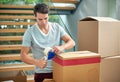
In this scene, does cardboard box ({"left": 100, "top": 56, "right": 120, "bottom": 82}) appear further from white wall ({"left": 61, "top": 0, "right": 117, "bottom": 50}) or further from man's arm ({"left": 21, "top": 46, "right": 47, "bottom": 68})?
white wall ({"left": 61, "top": 0, "right": 117, "bottom": 50})

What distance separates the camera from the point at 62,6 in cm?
414

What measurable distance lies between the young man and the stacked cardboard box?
24 centimetres

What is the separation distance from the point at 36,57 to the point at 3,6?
2.74 meters

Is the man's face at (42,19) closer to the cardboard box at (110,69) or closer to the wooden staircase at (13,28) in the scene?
the cardboard box at (110,69)

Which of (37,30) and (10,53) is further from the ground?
(37,30)

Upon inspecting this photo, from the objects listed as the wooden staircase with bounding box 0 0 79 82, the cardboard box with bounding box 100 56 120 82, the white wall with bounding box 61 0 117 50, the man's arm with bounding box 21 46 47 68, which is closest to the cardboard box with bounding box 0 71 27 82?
the man's arm with bounding box 21 46 47 68

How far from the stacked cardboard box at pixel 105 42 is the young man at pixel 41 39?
0.24 metres

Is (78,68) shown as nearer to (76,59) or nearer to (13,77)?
(76,59)

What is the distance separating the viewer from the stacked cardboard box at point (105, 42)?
173 cm

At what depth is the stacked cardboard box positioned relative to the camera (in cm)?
173

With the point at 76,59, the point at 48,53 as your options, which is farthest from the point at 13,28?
the point at 76,59

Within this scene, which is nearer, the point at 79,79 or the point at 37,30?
the point at 79,79

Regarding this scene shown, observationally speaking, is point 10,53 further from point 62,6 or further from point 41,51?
point 41,51

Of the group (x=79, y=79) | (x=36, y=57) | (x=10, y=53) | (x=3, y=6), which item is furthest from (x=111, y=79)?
(x=3, y=6)
